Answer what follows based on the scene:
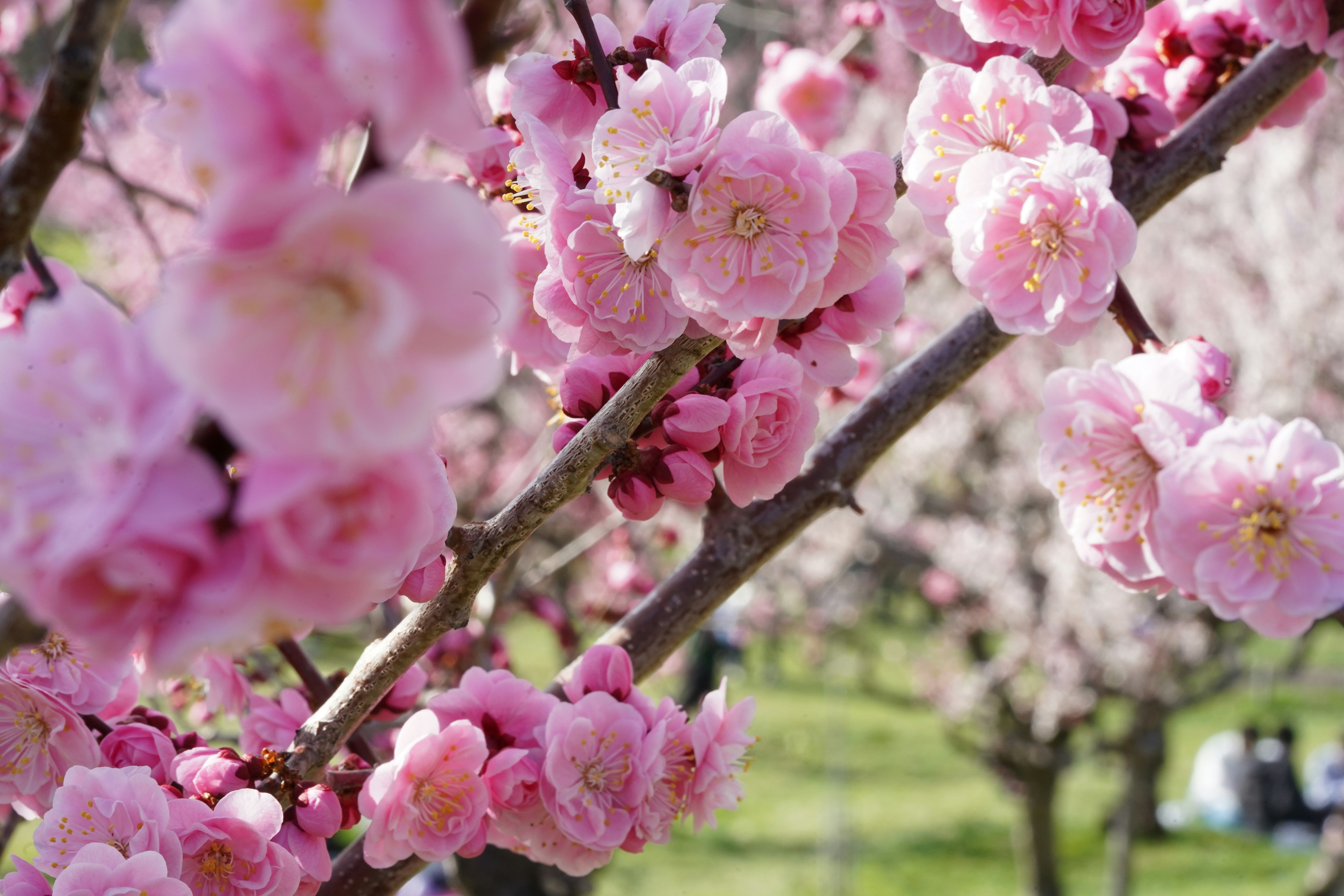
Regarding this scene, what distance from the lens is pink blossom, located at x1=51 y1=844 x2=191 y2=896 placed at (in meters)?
0.93

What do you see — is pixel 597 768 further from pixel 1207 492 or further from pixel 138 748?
pixel 1207 492

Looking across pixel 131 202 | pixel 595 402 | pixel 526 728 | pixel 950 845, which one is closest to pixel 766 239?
pixel 595 402

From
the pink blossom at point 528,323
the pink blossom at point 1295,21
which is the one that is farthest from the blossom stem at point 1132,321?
the pink blossom at point 528,323

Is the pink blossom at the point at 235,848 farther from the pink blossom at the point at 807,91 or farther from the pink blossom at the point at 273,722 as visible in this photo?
the pink blossom at the point at 807,91

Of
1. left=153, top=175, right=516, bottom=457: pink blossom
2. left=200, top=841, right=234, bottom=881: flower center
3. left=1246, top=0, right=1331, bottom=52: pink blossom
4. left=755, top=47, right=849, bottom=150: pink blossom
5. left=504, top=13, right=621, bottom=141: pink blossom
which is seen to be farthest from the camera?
left=755, top=47, right=849, bottom=150: pink blossom

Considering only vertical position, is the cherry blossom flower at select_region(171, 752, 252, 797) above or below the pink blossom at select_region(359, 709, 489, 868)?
above

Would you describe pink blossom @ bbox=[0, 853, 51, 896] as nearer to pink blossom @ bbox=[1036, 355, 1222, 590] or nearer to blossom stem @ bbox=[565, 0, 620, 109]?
blossom stem @ bbox=[565, 0, 620, 109]

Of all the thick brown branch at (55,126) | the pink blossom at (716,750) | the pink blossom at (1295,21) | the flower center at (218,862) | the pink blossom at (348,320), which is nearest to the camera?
the pink blossom at (348,320)

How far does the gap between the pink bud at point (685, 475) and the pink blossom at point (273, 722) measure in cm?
66

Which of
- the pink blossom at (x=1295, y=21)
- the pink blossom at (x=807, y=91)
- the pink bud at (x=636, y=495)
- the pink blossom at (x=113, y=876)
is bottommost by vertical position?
the pink blossom at (x=807, y=91)

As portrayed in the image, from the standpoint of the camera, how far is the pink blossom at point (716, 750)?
131 cm

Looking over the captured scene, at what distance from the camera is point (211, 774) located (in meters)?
1.08

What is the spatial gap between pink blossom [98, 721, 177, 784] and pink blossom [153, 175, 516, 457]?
873 millimetres

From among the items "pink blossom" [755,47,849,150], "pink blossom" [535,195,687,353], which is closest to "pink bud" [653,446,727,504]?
"pink blossom" [535,195,687,353]
